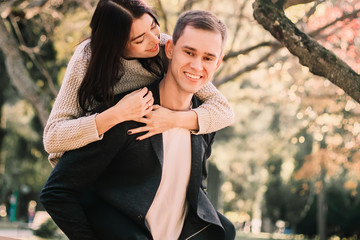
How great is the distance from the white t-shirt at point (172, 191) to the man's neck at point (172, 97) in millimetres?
225

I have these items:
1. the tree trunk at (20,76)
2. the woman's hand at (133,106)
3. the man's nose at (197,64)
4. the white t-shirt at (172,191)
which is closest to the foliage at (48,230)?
the tree trunk at (20,76)

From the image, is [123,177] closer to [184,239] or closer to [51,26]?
[184,239]

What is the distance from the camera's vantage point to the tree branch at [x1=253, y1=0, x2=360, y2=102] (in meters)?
3.99

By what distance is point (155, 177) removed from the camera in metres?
2.88

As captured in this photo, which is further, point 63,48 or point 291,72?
point 291,72

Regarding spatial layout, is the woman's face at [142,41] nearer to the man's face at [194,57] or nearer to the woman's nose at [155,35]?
the woman's nose at [155,35]

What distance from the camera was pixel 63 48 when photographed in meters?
10.6

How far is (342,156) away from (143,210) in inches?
484

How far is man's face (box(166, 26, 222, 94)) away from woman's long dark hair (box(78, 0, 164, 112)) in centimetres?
35

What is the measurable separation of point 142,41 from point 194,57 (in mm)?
472

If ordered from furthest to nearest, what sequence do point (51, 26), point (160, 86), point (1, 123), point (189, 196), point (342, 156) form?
point (1, 123), point (342, 156), point (51, 26), point (160, 86), point (189, 196)

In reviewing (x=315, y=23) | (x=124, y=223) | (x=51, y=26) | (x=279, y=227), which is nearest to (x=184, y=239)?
(x=124, y=223)

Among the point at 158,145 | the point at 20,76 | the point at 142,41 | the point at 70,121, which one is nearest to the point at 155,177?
the point at 158,145

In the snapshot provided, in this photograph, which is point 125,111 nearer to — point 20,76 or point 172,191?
point 172,191
